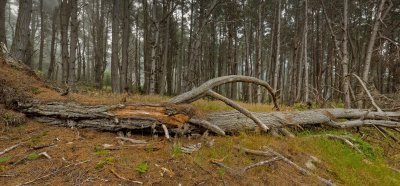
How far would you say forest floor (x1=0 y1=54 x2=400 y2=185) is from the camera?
385 centimetres

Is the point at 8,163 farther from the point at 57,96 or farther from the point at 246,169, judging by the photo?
the point at 246,169

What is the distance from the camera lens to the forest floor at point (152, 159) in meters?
3.85

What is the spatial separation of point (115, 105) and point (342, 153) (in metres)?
4.50

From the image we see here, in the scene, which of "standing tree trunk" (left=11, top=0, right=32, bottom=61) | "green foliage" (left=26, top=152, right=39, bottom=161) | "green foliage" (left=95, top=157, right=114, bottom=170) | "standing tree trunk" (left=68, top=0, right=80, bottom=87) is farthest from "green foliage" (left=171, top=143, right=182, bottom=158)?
"standing tree trunk" (left=68, top=0, right=80, bottom=87)

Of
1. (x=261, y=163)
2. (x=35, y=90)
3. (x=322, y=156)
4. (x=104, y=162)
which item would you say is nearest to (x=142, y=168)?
(x=104, y=162)

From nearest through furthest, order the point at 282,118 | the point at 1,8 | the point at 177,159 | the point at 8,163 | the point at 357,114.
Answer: the point at 8,163, the point at 177,159, the point at 282,118, the point at 357,114, the point at 1,8

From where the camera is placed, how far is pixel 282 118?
20.7ft

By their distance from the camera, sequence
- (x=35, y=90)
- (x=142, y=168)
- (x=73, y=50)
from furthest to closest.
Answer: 1. (x=73, y=50)
2. (x=35, y=90)
3. (x=142, y=168)

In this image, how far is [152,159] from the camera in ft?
13.8

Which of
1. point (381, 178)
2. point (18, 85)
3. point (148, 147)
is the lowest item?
point (381, 178)

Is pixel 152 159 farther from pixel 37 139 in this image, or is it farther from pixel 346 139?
pixel 346 139

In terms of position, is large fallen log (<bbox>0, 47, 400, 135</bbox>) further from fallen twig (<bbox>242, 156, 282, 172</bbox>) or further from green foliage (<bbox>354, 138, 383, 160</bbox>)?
green foliage (<bbox>354, 138, 383, 160</bbox>)

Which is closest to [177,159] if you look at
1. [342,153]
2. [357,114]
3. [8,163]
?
[8,163]

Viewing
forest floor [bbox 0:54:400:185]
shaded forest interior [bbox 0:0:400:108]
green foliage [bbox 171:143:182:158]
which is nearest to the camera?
forest floor [bbox 0:54:400:185]
